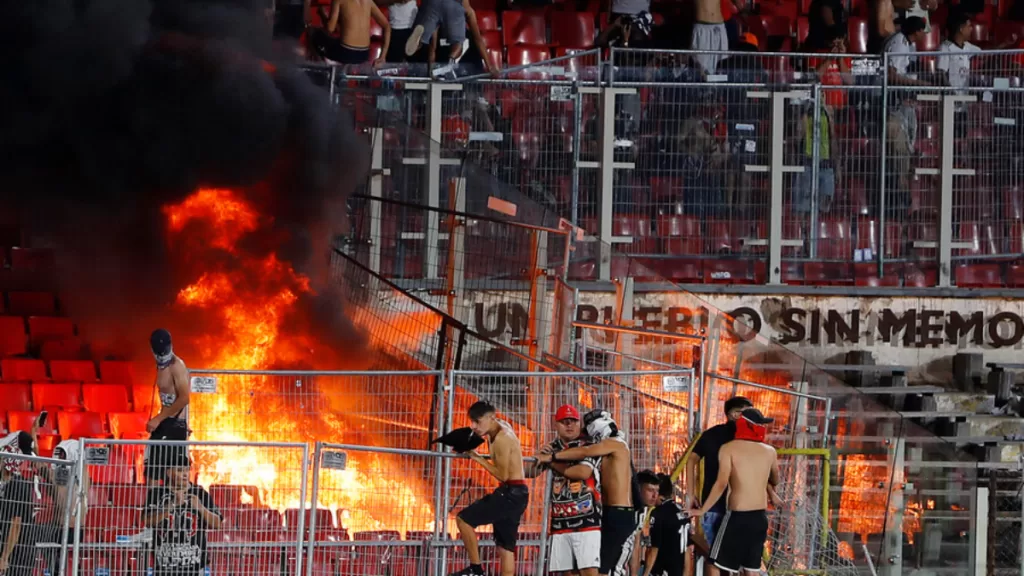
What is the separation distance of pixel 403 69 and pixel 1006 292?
6549 mm

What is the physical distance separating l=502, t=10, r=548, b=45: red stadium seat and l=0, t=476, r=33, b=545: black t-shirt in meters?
10.6

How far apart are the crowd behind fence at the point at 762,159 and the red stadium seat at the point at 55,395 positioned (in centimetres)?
408

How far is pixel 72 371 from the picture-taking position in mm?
16234

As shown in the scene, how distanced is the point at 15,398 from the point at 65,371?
0.75 metres

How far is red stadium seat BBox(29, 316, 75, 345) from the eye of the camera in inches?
661

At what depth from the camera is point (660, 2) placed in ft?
68.7

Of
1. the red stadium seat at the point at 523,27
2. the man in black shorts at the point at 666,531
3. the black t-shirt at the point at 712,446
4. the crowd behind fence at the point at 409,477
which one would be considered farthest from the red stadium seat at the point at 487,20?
the man in black shorts at the point at 666,531

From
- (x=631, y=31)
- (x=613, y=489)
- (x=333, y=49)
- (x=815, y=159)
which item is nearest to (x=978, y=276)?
(x=815, y=159)

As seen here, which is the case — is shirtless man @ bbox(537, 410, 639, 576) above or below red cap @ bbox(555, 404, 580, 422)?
below

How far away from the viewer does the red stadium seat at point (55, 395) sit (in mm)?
15664

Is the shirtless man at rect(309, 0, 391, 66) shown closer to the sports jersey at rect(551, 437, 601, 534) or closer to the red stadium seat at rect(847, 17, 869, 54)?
the red stadium seat at rect(847, 17, 869, 54)

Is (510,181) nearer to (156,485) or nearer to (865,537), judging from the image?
(865,537)

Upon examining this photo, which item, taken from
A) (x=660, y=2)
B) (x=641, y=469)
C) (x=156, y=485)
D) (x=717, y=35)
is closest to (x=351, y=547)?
(x=156, y=485)

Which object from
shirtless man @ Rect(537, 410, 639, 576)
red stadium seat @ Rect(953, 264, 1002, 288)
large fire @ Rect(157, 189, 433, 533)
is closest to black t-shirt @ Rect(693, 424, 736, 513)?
shirtless man @ Rect(537, 410, 639, 576)
